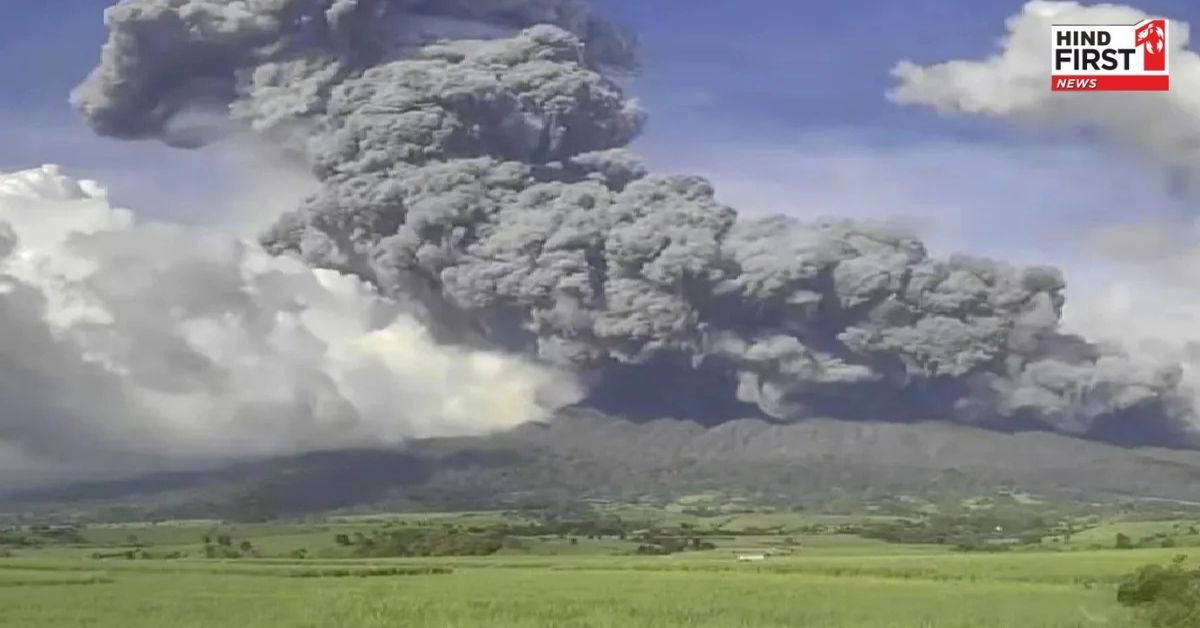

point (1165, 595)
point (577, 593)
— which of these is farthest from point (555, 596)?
point (1165, 595)

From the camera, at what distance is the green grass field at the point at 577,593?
1307 inches

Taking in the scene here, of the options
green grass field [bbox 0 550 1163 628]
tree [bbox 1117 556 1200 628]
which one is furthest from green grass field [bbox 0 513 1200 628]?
tree [bbox 1117 556 1200 628]

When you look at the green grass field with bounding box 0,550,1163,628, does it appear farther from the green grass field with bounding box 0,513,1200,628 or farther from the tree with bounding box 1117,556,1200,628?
the tree with bounding box 1117,556,1200,628

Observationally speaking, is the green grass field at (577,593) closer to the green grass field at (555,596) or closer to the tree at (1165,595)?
the green grass field at (555,596)

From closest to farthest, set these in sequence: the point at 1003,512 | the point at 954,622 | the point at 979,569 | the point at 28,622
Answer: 1. the point at 28,622
2. the point at 954,622
3. the point at 979,569
4. the point at 1003,512

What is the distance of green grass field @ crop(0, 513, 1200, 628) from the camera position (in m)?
33.2

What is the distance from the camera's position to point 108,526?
123m

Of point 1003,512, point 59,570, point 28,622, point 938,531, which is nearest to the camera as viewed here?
point 28,622

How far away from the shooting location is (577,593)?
133ft

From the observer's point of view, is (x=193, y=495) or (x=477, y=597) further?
(x=193, y=495)

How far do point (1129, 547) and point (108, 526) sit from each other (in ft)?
266

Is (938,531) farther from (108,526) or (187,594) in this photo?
(187,594)

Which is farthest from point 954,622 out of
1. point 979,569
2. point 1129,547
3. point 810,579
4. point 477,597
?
point 1129,547

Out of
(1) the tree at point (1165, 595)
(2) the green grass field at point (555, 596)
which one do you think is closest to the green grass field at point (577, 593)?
(2) the green grass field at point (555, 596)
